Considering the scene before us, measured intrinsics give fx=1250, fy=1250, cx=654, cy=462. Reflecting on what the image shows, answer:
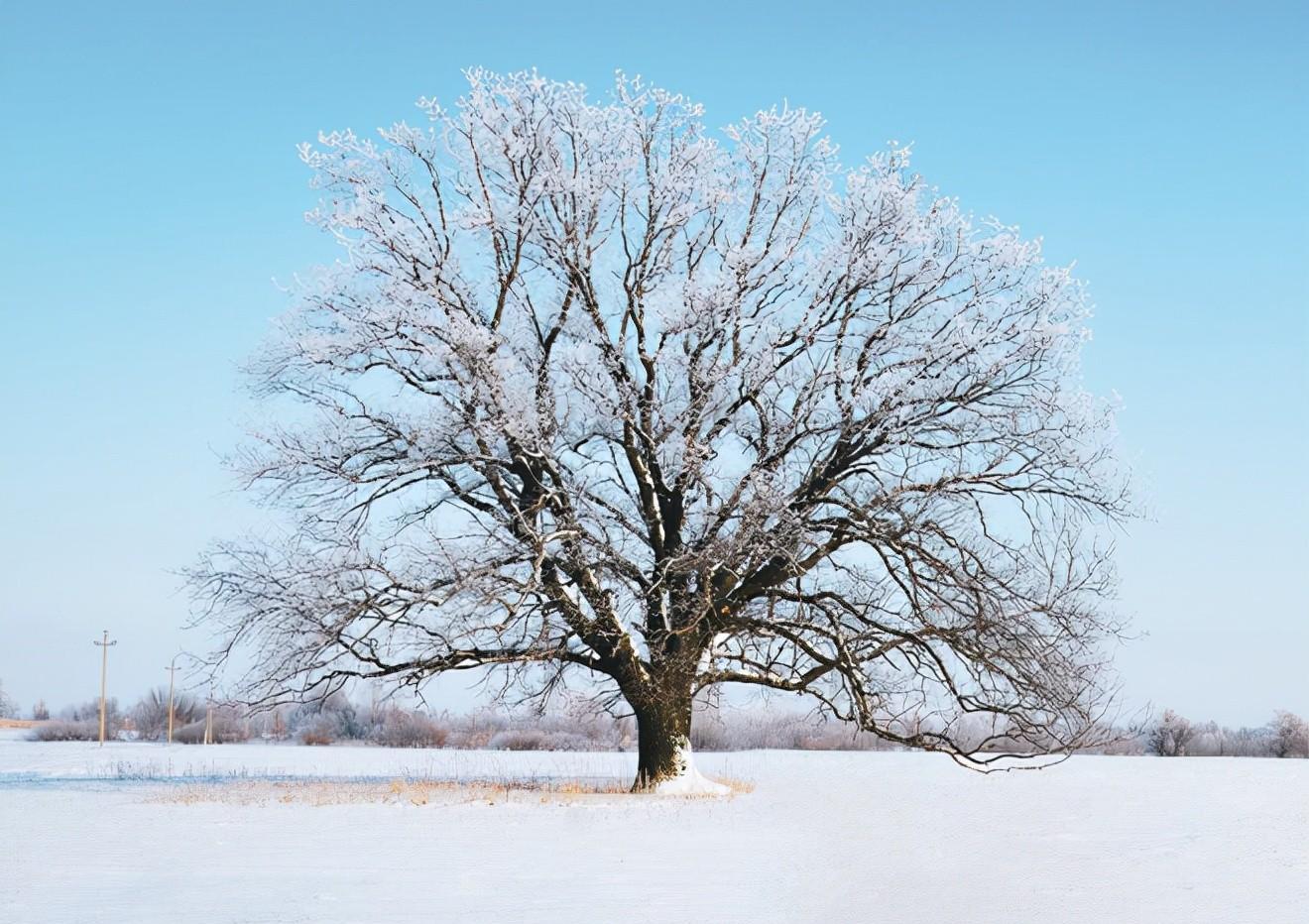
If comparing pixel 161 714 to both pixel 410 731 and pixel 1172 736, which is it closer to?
pixel 410 731

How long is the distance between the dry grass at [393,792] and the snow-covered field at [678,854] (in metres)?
0.18

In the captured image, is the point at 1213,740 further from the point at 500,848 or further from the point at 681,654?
the point at 500,848

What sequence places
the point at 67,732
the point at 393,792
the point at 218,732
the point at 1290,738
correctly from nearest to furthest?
the point at 393,792
the point at 1290,738
the point at 67,732
the point at 218,732

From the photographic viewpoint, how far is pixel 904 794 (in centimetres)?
1950

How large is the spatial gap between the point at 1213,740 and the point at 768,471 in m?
22.6

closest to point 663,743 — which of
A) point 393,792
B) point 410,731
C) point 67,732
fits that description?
point 393,792

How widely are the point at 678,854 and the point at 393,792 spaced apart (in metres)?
7.20

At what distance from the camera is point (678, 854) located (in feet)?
39.3

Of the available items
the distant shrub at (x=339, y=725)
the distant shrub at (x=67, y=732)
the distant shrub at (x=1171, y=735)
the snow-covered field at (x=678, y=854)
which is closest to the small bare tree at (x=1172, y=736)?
the distant shrub at (x=1171, y=735)

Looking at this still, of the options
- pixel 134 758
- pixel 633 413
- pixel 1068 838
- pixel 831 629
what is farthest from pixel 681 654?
pixel 134 758

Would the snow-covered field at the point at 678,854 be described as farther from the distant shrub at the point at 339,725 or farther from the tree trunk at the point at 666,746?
the distant shrub at the point at 339,725

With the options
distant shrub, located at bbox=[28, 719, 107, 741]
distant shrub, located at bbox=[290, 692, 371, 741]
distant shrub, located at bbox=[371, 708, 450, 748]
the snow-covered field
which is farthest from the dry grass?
distant shrub, located at bbox=[28, 719, 107, 741]

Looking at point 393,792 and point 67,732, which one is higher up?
point 393,792

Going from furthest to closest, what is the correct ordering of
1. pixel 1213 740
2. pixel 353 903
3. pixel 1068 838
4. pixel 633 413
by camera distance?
pixel 1213 740
pixel 633 413
pixel 1068 838
pixel 353 903
